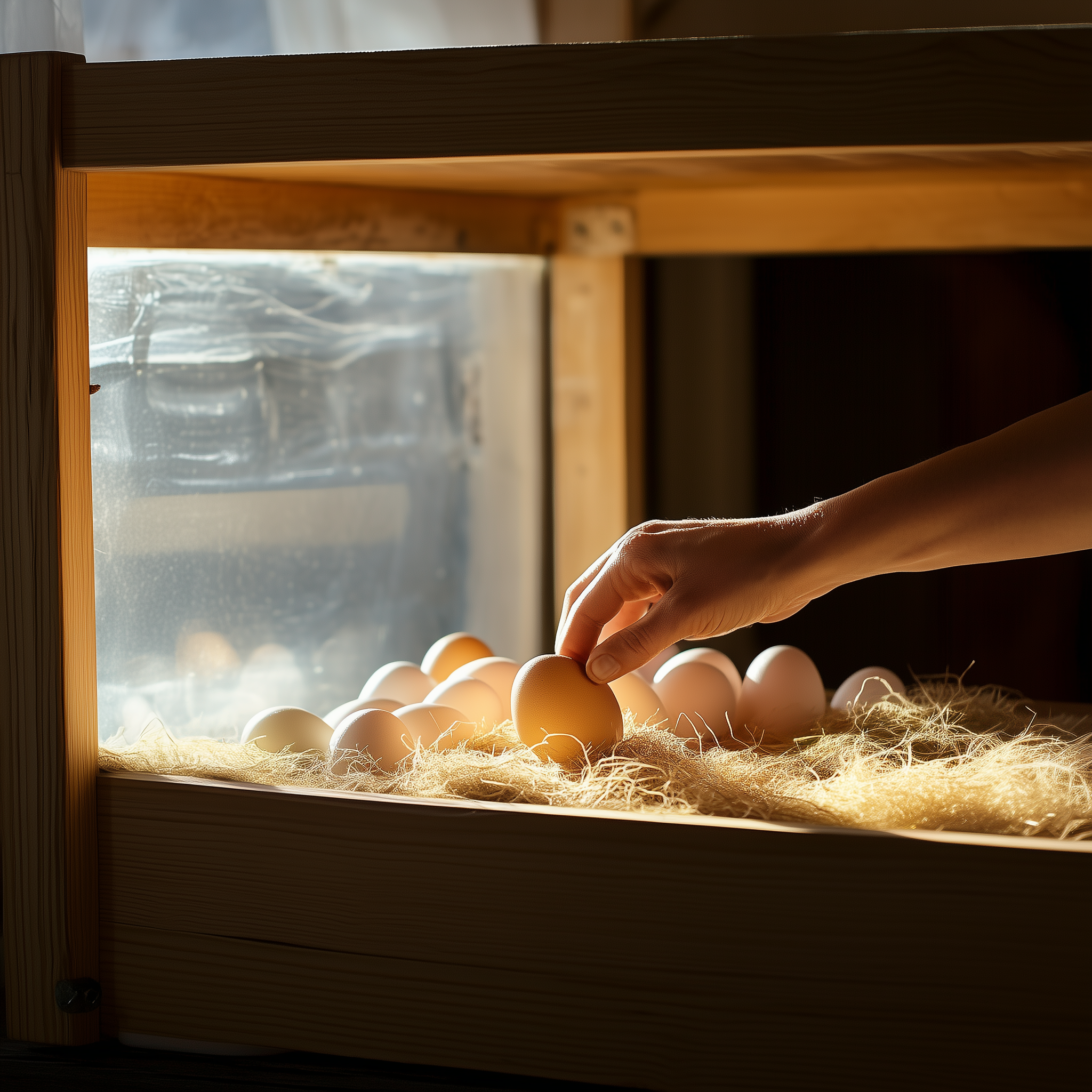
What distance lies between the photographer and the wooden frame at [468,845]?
25.3 inches

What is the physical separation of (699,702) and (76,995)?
1.68 feet

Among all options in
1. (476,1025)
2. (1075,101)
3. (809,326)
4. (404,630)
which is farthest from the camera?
(809,326)

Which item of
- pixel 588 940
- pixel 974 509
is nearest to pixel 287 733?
pixel 588 940

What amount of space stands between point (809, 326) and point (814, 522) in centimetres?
69

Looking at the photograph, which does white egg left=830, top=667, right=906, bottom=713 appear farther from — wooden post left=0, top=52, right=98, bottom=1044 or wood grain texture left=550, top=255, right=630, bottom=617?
wooden post left=0, top=52, right=98, bottom=1044

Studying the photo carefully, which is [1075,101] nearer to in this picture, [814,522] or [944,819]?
[814,522]

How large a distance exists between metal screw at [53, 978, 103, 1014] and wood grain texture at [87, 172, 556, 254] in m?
0.52

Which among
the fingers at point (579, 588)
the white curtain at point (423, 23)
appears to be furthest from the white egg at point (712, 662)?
the white curtain at point (423, 23)

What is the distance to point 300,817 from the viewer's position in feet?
2.43

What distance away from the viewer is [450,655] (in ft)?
3.63

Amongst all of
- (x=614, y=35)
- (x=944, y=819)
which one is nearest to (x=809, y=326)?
(x=614, y=35)

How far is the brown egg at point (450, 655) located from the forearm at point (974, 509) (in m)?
0.43

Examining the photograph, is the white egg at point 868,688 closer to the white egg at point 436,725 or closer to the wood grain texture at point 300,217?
the white egg at point 436,725

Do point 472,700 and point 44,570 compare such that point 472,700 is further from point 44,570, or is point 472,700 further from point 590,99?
point 590,99
